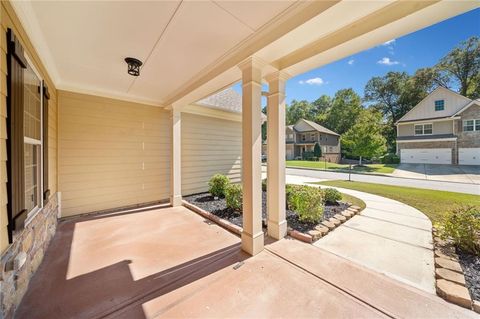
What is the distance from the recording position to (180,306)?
1.88 m

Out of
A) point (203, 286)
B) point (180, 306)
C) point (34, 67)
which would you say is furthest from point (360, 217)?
point (34, 67)

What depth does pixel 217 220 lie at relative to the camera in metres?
4.09

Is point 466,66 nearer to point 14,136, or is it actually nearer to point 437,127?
point 437,127

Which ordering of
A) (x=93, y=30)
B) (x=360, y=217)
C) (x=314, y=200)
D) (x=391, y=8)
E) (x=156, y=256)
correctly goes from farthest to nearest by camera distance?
1. (x=360, y=217)
2. (x=314, y=200)
3. (x=156, y=256)
4. (x=93, y=30)
5. (x=391, y=8)

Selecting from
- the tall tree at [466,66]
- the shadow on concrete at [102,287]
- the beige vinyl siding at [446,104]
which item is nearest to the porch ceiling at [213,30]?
the shadow on concrete at [102,287]

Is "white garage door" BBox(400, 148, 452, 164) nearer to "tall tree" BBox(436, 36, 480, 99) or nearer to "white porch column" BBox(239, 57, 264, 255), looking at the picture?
"tall tree" BBox(436, 36, 480, 99)

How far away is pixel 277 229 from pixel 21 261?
309cm

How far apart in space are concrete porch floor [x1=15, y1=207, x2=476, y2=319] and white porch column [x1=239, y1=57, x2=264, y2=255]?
0.28 meters

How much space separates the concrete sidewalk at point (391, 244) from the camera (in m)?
2.38

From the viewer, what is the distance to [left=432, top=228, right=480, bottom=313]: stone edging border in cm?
183

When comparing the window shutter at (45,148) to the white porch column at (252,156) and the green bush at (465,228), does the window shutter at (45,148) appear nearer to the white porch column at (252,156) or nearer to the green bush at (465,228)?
the white porch column at (252,156)

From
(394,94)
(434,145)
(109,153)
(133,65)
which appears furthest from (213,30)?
(394,94)

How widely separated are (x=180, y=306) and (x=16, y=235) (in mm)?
1706

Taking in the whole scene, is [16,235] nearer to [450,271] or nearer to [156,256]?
[156,256]
